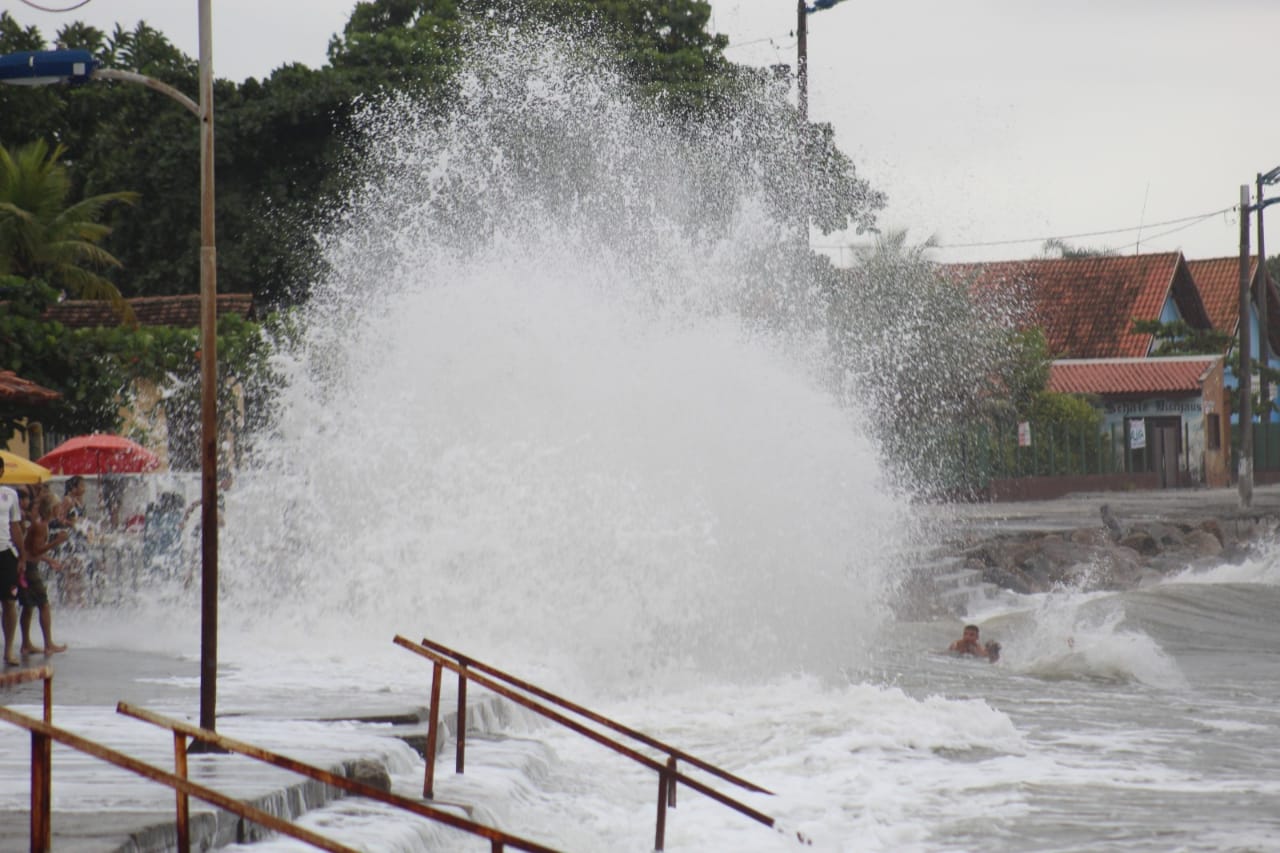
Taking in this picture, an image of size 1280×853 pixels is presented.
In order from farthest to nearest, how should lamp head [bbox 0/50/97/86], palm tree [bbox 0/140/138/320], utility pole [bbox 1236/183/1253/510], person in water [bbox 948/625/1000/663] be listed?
utility pole [bbox 1236/183/1253/510], palm tree [bbox 0/140/138/320], person in water [bbox 948/625/1000/663], lamp head [bbox 0/50/97/86]

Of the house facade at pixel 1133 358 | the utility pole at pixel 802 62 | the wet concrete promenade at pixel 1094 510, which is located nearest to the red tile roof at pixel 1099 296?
the house facade at pixel 1133 358

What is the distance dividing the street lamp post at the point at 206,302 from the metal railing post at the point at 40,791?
8.54 feet

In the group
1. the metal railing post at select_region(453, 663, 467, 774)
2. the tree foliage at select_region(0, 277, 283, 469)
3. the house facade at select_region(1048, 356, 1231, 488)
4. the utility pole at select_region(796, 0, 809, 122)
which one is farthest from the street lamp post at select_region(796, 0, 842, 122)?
the house facade at select_region(1048, 356, 1231, 488)

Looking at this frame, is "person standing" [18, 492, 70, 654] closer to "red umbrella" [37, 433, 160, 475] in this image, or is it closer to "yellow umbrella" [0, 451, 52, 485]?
"yellow umbrella" [0, 451, 52, 485]

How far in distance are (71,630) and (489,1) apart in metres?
20.7

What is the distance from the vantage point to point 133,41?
121ft

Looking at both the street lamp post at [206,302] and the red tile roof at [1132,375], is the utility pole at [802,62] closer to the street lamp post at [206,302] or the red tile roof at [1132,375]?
the street lamp post at [206,302]

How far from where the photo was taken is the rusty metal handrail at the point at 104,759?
4.68 meters

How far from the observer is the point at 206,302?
7.79 m

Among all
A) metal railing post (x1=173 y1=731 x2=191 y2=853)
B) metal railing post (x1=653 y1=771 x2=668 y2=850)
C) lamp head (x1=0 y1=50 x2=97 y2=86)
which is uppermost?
lamp head (x1=0 y1=50 x2=97 y2=86)

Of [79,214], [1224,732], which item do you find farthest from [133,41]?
[1224,732]

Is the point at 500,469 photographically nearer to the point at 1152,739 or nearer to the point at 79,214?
the point at 1152,739

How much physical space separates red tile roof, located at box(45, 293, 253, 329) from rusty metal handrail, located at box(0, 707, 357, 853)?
65.2 ft

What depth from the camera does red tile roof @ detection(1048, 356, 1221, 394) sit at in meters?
43.0
